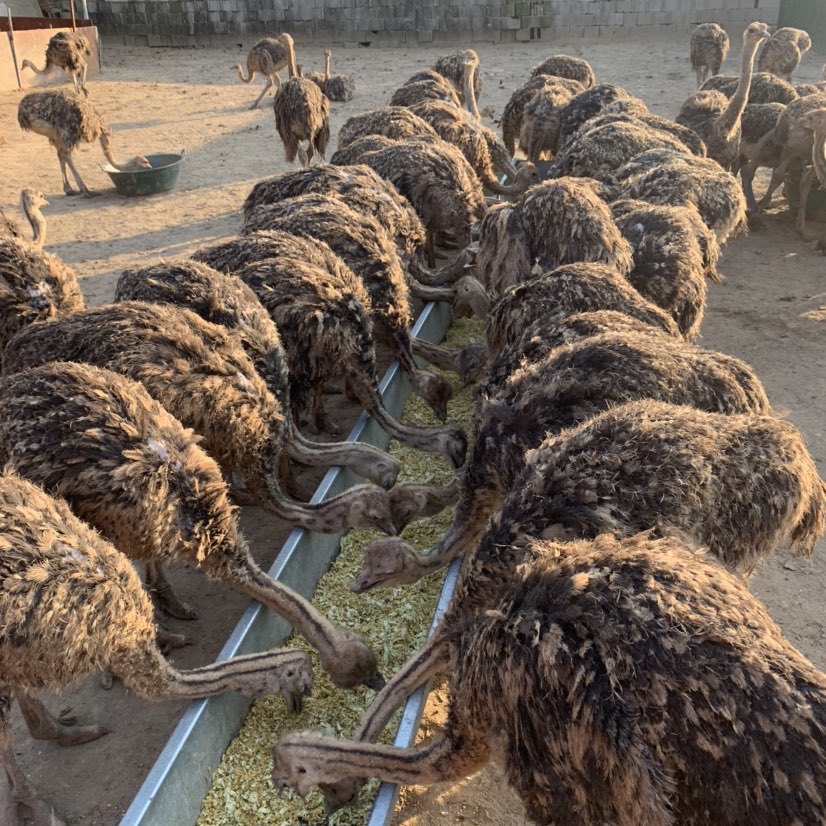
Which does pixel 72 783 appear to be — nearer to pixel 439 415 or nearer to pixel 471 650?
pixel 471 650

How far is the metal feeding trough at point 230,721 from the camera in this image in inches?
122

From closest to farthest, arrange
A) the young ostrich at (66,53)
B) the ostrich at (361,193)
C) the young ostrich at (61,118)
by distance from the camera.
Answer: the ostrich at (361,193), the young ostrich at (61,118), the young ostrich at (66,53)

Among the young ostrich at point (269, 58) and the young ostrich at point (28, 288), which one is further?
the young ostrich at point (269, 58)

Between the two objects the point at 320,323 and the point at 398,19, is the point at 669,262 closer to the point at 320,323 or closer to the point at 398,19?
the point at 320,323

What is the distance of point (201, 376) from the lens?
4238 mm

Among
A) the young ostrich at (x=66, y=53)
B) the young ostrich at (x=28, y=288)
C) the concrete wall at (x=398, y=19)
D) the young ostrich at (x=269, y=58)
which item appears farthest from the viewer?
the concrete wall at (x=398, y=19)

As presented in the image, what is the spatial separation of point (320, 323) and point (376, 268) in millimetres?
887

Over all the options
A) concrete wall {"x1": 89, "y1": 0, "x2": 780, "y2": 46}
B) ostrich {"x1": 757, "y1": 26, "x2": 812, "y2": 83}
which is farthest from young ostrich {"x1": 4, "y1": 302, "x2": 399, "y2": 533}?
concrete wall {"x1": 89, "y1": 0, "x2": 780, "y2": 46}

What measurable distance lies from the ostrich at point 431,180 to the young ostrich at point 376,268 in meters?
1.50

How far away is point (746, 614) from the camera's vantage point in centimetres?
246

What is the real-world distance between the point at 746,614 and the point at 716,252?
162 inches

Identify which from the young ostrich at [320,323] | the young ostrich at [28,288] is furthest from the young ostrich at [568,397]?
the young ostrich at [28,288]

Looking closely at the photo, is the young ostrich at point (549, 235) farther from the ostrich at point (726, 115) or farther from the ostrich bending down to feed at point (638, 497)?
the ostrich at point (726, 115)

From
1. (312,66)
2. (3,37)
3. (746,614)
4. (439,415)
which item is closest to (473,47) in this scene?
(312,66)
